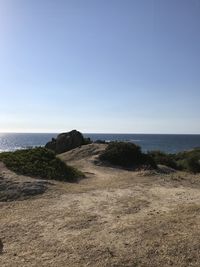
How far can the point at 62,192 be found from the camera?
15.9 m

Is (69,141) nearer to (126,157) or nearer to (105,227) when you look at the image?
(126,157)

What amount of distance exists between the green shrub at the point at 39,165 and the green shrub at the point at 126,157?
19.2ft

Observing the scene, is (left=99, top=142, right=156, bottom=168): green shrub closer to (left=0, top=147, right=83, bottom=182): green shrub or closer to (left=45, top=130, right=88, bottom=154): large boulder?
(left=0, top=147, right=83, bottom=182): green shrub

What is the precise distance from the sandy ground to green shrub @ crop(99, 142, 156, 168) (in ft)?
32.1

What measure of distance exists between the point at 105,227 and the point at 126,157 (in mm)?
17033

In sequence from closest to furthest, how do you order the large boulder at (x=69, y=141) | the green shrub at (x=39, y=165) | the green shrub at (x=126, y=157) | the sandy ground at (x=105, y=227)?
1. the sandy ground at (x=105, y=227)
2. the green shrub at (x=39, y=165)
3. the green shrub at (x=126, y=157)
4. the large boulder at (x=69, y=141)

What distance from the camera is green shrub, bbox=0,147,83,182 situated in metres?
19.7

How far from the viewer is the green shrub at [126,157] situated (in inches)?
1078

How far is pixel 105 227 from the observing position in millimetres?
10898

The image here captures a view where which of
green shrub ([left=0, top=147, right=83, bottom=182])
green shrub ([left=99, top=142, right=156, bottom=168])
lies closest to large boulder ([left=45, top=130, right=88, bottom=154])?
green shrub ([left=99, top=142, right=156, bottom=168])

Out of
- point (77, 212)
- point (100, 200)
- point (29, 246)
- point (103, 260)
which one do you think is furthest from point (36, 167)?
point (103, 260)

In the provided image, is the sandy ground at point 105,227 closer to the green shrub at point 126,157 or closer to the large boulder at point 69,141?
the green shrub at point 126,157

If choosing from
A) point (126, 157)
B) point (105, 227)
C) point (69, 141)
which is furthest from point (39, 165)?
point (69, 141)

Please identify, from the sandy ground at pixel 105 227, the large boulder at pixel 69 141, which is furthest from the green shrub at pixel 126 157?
the sandy ground at pixel 105 227
